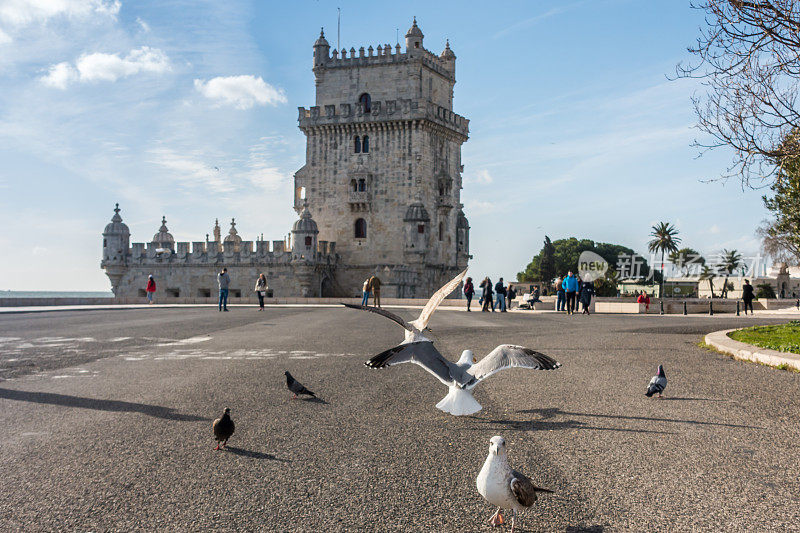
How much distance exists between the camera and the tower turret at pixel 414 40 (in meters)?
48.4

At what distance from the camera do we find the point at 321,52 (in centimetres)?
5066

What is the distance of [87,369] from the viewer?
9367 millimetres

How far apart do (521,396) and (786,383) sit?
357 centimetres

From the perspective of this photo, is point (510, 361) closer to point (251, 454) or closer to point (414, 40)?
point (251, 454)

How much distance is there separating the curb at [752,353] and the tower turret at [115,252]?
47.1 meters

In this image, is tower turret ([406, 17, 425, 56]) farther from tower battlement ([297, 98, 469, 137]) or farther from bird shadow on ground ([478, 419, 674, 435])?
bird shadow on ground ([478, 419, 674, 435])

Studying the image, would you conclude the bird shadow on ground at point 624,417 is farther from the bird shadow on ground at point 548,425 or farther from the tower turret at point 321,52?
the tower turret at point 321,52

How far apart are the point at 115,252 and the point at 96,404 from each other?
4829 centimetres

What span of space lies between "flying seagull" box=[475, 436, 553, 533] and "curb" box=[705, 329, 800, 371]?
7513 mm

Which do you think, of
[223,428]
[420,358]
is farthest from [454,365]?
[223,428]

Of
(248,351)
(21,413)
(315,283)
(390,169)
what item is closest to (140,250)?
(315,283)

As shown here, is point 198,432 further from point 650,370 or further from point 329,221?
point 329,221

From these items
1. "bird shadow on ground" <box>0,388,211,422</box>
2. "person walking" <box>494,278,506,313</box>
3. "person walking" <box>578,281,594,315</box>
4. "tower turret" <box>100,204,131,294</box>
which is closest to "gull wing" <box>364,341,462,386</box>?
"bird shadow on ground" <box>0,388,211,422</box>

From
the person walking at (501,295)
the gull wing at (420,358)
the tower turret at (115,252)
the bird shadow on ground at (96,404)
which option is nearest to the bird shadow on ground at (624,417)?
the gull wing at (420,358)
